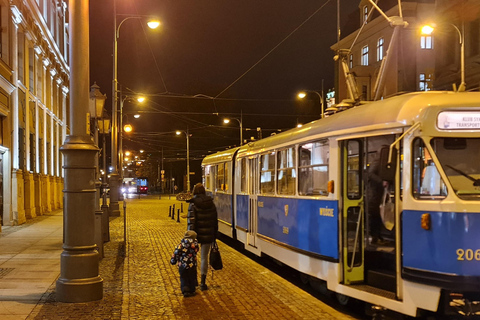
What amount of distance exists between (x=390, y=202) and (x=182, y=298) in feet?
11.0

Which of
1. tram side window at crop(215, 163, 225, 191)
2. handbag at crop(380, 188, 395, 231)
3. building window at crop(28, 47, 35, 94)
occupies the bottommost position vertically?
handbag at crop(380, 188, 395, 231)

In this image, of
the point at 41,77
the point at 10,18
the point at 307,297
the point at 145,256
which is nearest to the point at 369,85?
the point at 41,77

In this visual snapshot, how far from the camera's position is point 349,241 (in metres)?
7.47

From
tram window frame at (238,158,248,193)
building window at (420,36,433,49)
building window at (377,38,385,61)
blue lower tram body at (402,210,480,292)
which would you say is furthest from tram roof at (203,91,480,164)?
building window at (377,38,385,61)

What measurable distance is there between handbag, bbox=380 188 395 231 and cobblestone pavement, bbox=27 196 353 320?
4.43ft

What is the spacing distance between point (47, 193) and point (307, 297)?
851 inches

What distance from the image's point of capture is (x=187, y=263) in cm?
815

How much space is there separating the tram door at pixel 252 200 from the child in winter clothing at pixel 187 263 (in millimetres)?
4043

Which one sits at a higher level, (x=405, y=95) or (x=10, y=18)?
(x=10, y=18)

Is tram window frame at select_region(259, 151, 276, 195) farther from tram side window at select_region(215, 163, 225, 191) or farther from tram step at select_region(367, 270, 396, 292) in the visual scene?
tram side window at select_region(215, 163, 225, 191)

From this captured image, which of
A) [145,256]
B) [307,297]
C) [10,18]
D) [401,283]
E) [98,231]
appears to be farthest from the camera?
[10,18]

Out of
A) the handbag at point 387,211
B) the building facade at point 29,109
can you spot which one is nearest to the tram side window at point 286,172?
the handbag at point 387,211

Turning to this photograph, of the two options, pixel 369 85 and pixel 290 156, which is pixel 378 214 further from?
pixel 369 85

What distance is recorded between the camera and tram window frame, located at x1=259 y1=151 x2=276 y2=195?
35.8ft
